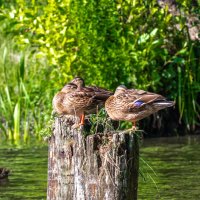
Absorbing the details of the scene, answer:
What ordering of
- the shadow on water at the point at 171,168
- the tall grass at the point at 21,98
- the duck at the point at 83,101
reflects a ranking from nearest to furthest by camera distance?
the duck at the point at 83,101 → the shadow on water at the point at 171,168 → the tall grass at the point at 21,98

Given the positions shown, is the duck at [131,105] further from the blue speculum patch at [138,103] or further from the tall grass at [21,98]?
the tall grass at [21,98]

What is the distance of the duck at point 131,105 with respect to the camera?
10391mm

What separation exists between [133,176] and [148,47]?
32.2 ft

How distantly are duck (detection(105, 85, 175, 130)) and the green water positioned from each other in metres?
0.71

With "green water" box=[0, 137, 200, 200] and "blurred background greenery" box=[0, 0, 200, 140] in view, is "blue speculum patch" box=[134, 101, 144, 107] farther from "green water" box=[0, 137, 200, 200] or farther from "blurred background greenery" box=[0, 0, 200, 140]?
"blurred background greenery" box=[0, 0, 200, 140]

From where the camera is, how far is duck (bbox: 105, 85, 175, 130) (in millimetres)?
10391

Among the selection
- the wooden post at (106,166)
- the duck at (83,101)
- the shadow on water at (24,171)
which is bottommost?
the shadow on water at (24,171)

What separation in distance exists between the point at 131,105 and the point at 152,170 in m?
1.98

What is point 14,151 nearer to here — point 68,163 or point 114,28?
point 114,28

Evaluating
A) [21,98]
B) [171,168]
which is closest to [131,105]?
[171,168]

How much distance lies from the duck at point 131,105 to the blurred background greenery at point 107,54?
811cm

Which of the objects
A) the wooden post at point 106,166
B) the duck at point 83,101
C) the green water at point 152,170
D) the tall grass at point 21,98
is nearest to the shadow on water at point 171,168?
the green water at point 152,170

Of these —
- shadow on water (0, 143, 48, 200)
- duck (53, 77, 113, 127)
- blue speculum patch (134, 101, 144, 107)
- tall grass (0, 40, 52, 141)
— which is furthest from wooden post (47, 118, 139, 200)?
tall grass (0, 40, 52, 141)

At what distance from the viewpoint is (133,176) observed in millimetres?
9375
